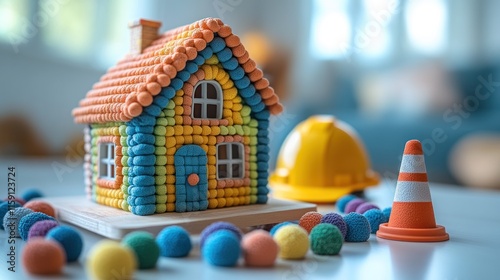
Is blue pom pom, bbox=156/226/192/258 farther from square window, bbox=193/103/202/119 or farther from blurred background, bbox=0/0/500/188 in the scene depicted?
blurred background, bbox=0/0/500/188

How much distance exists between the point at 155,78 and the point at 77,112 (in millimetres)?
599

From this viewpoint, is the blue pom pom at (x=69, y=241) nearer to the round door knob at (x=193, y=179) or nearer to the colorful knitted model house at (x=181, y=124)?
the colorful knitted model house at (x=181, y=124)

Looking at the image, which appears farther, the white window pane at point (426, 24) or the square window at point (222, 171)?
the white window pane at point (426, 24)

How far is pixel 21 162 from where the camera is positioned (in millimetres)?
4715

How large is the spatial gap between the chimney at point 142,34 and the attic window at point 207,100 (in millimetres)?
369

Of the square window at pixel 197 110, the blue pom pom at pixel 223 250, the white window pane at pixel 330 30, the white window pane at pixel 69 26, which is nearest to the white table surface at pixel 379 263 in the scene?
the blue pom pom at pixel 223 250

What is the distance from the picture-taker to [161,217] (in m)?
1.69

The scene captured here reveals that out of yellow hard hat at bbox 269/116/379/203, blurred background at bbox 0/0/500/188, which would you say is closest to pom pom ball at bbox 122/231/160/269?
yellow hard hat at bbox 269/116/379/203

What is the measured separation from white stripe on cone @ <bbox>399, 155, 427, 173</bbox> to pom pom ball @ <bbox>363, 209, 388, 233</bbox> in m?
0.23

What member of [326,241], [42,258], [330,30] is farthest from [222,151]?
[330,30]

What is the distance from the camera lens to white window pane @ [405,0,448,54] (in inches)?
181

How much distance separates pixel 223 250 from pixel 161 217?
1.42 ft

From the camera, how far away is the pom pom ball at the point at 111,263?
1139mm

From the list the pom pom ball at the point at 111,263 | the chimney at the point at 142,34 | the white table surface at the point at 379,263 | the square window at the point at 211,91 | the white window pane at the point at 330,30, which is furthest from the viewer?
the white window pane at the point at 330,30
